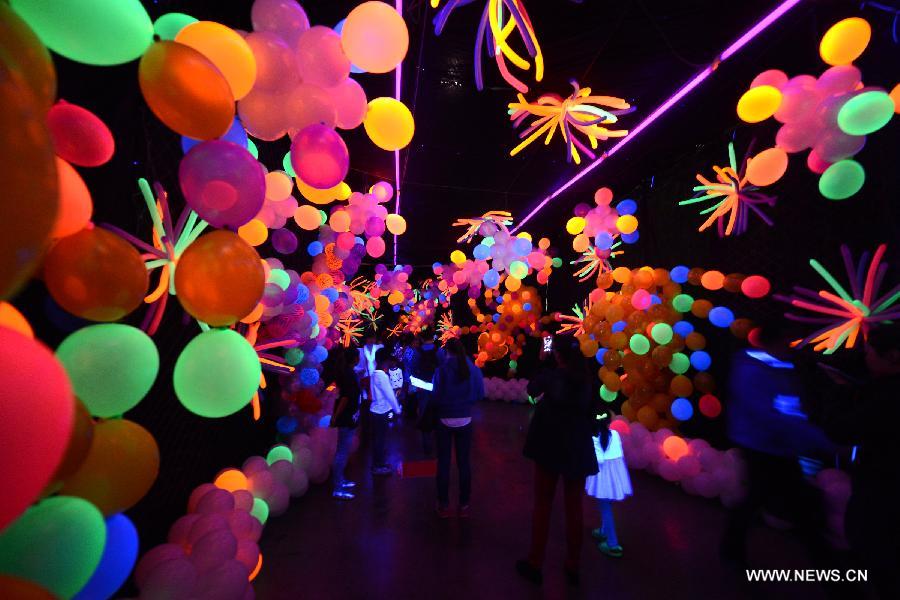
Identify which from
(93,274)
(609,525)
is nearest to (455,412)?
(609,525)

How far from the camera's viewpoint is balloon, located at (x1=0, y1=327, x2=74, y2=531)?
622 mm

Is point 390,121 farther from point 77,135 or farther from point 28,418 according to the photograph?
point 28,418

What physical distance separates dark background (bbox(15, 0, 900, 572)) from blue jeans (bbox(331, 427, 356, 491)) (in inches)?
30.8

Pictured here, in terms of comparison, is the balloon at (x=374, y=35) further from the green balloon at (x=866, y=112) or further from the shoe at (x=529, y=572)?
the shoe at (x=529, y=572)

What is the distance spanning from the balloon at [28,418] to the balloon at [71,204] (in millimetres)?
583

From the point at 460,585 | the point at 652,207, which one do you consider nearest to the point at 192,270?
the point at 460,585

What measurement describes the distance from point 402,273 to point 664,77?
19.3 ft

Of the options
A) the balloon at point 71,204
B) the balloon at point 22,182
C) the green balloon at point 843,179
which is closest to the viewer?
the balloon at point 22,182

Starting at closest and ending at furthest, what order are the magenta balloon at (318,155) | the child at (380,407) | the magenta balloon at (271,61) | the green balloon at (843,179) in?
the magenta balloon at (271,61), the magenta balloon at (318,155), the green balloon at (843,179), the child at (380,407)

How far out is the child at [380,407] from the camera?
12.4ft

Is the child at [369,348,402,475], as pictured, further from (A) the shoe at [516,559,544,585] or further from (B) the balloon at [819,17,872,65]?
(B) the balloon at [819,17,872,65]

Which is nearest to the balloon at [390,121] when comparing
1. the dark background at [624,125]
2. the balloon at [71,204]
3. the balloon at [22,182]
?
the dark background at [624,125]

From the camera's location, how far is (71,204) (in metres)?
1.09

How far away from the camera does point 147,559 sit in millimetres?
1593
